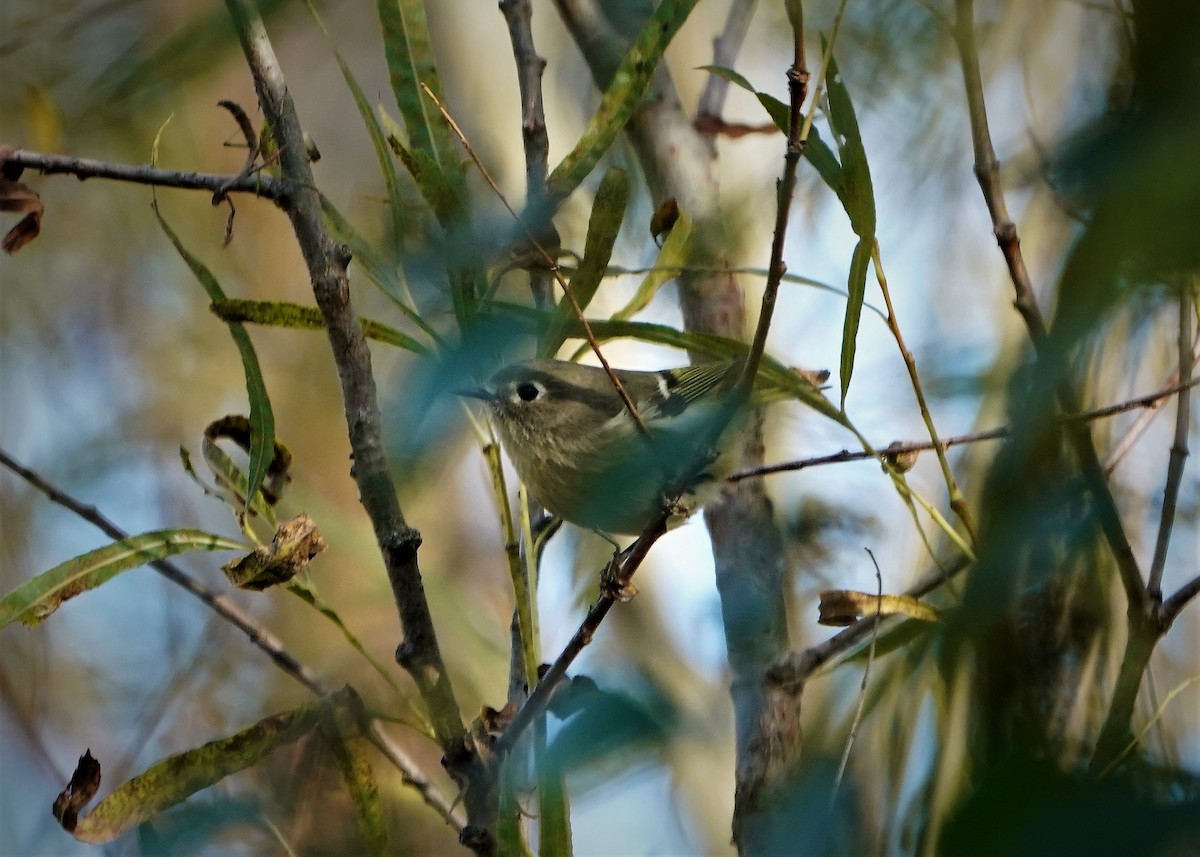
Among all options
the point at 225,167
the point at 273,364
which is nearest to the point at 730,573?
the point at 273,364

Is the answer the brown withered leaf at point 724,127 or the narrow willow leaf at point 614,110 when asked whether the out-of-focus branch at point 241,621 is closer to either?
the narrow willow leaf at point 614,110

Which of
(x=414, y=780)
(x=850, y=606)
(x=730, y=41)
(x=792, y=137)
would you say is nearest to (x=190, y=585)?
(x=414, y=780)

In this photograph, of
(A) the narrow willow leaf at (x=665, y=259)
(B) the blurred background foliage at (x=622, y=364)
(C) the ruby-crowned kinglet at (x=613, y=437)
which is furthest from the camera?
(A) the narrow willow leaf at (x=665, y=259)

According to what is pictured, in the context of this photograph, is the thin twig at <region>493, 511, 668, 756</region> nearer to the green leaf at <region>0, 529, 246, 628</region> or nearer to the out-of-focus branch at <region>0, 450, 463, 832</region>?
the out-of-focus branch at <region>0, 450, 463, 832</region>

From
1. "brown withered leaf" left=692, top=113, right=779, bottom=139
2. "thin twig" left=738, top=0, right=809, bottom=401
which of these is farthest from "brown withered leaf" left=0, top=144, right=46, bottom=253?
"brown withered leaf" left=692, top=113, right=779, bottom=139

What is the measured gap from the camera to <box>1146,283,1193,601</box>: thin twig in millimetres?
833

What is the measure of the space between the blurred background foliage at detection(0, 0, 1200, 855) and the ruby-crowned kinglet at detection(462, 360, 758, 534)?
0.12m

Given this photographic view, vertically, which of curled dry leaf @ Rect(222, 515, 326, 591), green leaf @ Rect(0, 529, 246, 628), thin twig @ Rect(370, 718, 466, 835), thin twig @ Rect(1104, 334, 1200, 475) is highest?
green leaf @ Rect(0, 529, 246, 628)

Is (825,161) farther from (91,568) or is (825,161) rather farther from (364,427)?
(91,568)

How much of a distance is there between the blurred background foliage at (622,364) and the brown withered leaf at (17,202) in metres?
0.07

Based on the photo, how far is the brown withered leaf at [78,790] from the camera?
0.85 metres

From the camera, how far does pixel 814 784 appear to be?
574mm

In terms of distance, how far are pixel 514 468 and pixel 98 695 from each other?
153cm

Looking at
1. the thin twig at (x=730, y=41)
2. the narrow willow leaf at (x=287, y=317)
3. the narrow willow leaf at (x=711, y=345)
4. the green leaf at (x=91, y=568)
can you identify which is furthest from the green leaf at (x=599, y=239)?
the thin twig at (x=730, y=41)
